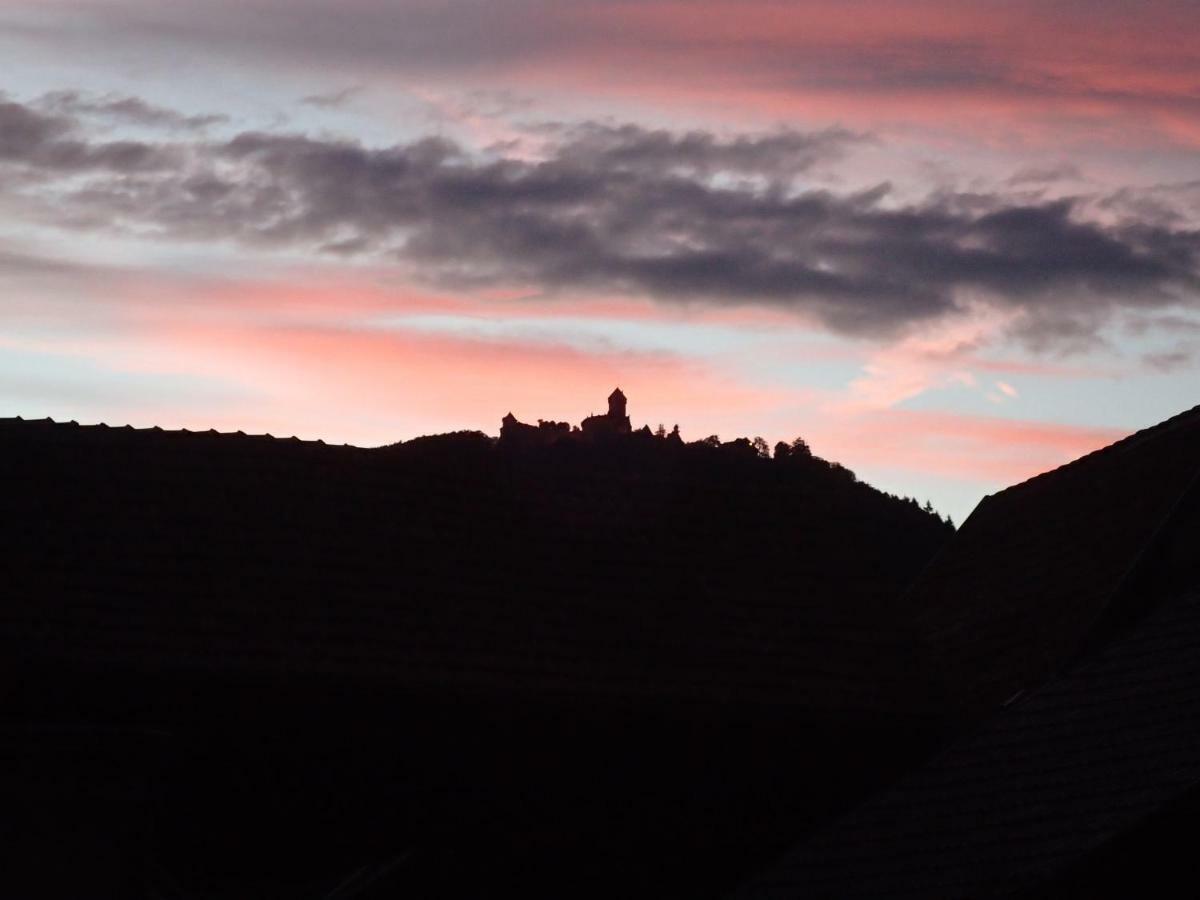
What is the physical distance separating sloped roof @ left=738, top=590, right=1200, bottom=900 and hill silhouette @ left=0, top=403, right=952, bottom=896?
1868 mm

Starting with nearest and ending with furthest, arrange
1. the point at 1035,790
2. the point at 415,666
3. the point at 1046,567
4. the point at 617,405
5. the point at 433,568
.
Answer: the point at 1035,790
the point at 415,666
the point at 433,568
the point at 1046,567
the point at 617,405

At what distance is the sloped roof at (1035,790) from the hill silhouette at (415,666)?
1868 millimetres

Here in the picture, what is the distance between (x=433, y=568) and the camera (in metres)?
19.0

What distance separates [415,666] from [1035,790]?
22.4 ft

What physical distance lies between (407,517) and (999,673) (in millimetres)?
8596

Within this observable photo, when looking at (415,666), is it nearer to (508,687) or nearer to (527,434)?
(508,687)

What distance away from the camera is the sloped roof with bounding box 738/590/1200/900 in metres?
13.1

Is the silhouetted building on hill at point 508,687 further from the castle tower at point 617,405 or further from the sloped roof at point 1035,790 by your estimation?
the castle tower at point 617,405

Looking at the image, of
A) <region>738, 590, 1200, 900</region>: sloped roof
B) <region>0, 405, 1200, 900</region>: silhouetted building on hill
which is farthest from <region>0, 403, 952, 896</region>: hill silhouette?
<region>738, 590, 1200, 900</region>: sloped roof

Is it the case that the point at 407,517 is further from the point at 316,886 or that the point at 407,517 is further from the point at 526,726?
the point at 316,886

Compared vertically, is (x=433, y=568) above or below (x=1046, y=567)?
below

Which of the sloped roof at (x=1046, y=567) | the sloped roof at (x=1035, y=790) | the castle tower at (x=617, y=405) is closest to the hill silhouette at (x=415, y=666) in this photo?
the sloped roof at (x=1035, y=790)

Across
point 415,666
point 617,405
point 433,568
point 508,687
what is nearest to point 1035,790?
point 508,687

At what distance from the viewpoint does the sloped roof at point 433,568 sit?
17375 millimetres
